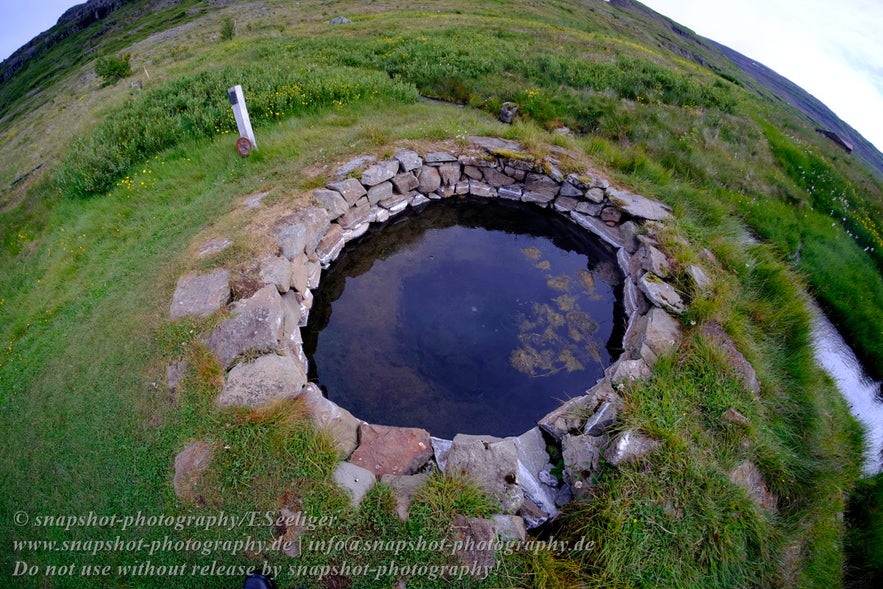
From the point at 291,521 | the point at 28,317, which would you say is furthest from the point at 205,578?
the point at 28,317

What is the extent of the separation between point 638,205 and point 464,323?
174 inches

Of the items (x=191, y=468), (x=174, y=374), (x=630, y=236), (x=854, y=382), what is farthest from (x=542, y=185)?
(x=191, y=468)

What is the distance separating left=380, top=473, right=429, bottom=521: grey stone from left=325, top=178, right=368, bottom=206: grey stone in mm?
5152

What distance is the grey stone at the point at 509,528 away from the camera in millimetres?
3711

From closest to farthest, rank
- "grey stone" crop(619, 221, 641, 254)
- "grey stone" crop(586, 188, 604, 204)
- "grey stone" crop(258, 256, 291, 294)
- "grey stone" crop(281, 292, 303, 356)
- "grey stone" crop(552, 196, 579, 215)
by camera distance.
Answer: "grey stone" crop(281, 292, 303, 356)
"grey stone" crop(258, 256, 291, 294)
"grey stone" crop(619, 221, 641, 254)
"grey stone" crop(586, 188, 604, 204)
"grey stone" crop(552, 196, 579, 215)

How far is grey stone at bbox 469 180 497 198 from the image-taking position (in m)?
9.23

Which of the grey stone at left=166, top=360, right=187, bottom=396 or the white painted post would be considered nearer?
the grey stone at left=166, top=360, right=187, bottom=396

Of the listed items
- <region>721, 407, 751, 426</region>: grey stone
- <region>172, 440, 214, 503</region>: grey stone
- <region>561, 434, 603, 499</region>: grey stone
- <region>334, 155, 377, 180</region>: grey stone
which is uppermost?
<region>334, 155, 377, 180</region>: grey stone

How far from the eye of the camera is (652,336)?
5.53m

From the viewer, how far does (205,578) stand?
3.62 meters

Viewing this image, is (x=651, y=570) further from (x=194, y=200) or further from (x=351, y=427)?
(x=194, y=200)

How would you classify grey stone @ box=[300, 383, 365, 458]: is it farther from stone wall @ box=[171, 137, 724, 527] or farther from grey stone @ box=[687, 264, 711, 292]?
grey stone @ box=[687, 264, 711, 292]

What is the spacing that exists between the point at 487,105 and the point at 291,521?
1141 cm

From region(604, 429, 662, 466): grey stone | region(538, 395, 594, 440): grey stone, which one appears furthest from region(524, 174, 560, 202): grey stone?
region(604, 429, 662, 466): grey stone
